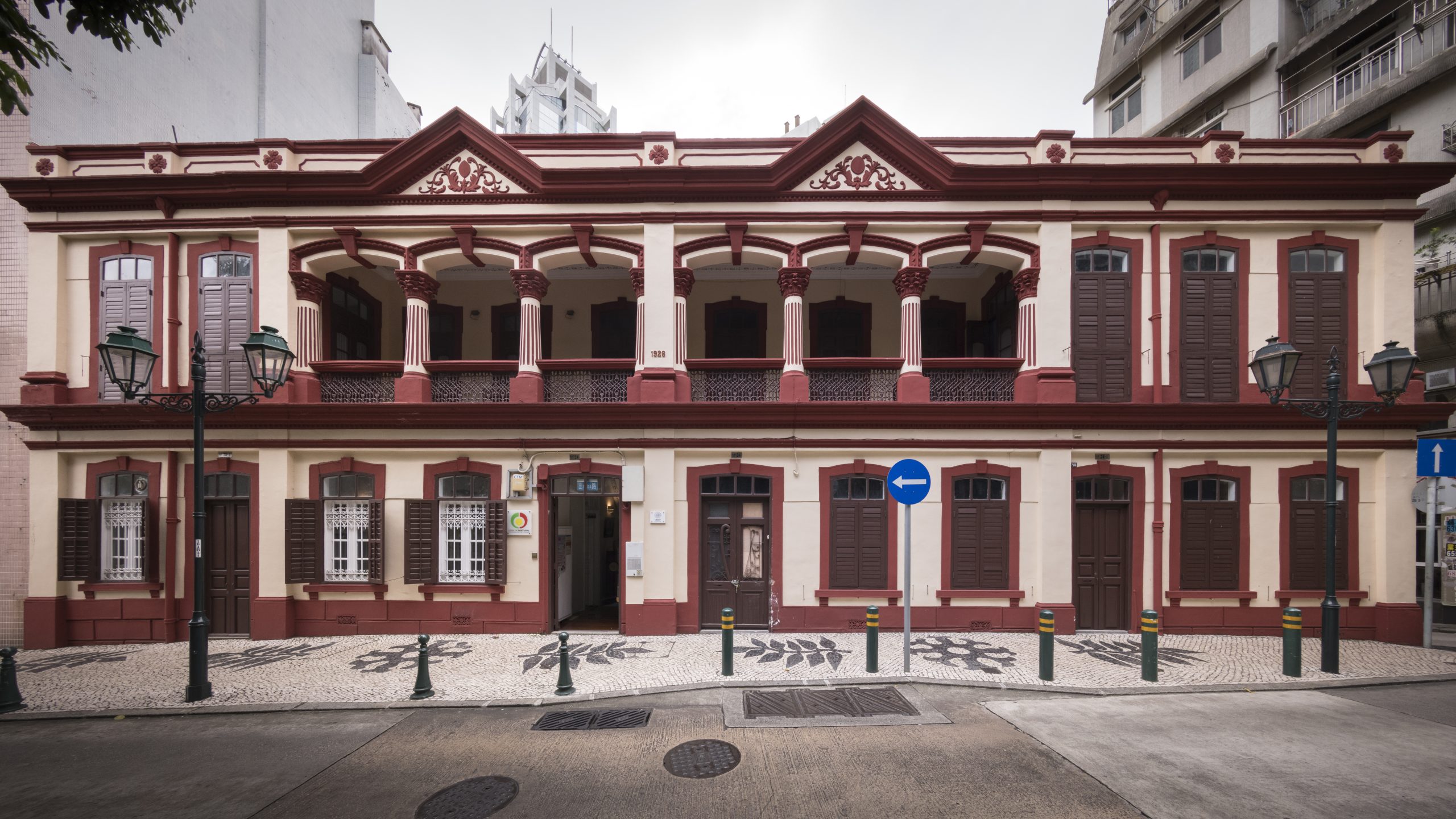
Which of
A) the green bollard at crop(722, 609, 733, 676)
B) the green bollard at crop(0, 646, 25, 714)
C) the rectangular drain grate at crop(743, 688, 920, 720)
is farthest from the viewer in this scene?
the green bollard at crop(722, 609, 733, 676)

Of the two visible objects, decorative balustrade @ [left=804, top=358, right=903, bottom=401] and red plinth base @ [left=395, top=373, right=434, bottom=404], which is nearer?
red plinth base @ [left=395, top=373, right=434, bottom=404]

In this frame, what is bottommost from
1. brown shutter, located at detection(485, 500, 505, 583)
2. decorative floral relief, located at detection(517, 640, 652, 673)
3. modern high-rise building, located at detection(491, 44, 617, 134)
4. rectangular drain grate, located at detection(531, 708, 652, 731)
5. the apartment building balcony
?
decorative floral relief, located at detection(517, 640, 652, 673)

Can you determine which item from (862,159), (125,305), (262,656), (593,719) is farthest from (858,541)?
(125,305)

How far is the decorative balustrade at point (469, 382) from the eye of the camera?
11.3 m

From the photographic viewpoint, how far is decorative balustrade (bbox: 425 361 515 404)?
37.2 ft

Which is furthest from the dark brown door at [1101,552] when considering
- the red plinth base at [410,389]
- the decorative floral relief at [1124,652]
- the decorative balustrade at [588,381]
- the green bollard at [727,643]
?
the red plinth base at [410,389]

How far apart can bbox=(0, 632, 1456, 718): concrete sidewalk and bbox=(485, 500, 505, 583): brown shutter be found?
1.19m

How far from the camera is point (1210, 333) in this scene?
1102 cm

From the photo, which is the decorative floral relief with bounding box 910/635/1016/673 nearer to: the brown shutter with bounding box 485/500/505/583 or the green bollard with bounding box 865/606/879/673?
the green bollard with bounding box 865/606/879/673

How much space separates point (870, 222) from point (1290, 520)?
1023 cm

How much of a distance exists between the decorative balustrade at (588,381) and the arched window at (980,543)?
279 inches

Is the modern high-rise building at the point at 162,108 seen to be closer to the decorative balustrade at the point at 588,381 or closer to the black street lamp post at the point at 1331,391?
the decorative balustrade at the point at 588,381

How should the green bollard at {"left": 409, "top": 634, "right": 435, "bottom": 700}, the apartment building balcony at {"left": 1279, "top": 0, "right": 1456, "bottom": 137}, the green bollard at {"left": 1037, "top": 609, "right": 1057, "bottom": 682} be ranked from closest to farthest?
the green bollard at {"left": 409, "top": 634, "right": 435, "bottom": 700}
the green bollard at {"left": 1037, "top": 609, "right": 1057, "bottom": 682}
the apartment building balcony at {"left": 1279, "top": 0, "right": 1456, "bottom": 137}

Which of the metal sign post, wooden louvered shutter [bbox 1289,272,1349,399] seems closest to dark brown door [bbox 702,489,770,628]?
the metal sign post
